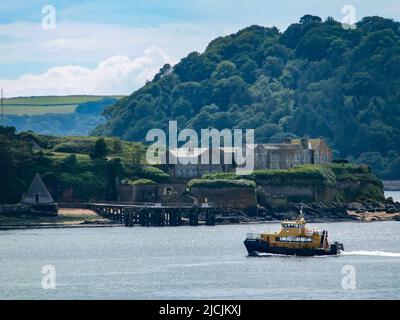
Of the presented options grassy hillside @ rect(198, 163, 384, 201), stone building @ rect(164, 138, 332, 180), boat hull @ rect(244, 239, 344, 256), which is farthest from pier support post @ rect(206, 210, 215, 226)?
boat hull @ rect(244, 239, 344, 256)

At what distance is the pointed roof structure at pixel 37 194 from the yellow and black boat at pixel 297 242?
→ 162 ft

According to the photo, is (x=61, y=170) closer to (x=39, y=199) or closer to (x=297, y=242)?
(x=39, y=199)

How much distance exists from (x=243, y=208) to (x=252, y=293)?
77558 mm

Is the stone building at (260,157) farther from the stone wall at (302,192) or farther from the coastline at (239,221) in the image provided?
the coastline at (239,221)

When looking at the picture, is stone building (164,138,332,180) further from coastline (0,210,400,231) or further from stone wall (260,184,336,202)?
coastline (0,210,400,231)

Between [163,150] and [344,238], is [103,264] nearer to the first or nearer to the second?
[344,238]

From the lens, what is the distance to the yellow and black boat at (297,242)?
363ft

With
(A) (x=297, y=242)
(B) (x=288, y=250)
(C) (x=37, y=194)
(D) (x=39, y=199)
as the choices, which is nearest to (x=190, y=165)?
(C) (x=37, y=194)

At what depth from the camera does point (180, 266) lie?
105 metres

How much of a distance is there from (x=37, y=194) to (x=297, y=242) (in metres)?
52.1

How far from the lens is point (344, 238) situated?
13675 cm

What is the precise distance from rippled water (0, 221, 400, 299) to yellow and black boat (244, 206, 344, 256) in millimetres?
883

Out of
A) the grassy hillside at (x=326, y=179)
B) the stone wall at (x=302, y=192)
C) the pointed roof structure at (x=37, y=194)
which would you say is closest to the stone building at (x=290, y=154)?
the grassy hillside at (x=326, y=179)
